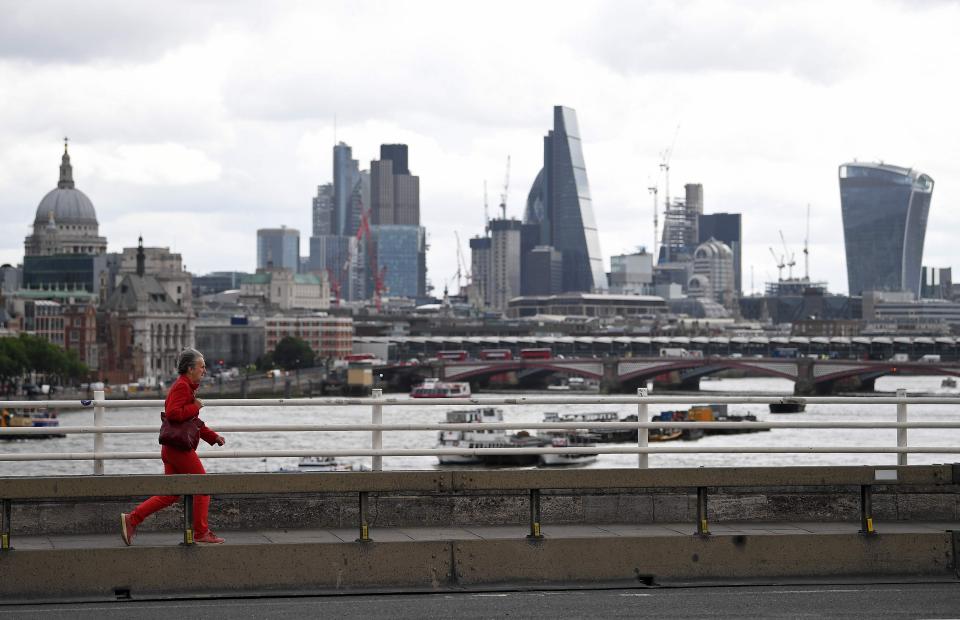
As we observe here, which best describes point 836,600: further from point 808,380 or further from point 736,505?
point 808,380

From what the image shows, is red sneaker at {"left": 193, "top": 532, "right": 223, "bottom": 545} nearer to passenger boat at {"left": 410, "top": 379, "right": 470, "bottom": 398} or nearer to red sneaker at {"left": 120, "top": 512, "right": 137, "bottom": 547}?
red sneaker at {"left": 120, "top": 512, "right": 137, "bottom": 547}

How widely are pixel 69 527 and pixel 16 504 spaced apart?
18.3 inches

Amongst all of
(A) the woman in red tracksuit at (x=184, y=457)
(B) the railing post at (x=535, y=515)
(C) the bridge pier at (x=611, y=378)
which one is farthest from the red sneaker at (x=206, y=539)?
(C) the bridge pier at (x=611, y=378)

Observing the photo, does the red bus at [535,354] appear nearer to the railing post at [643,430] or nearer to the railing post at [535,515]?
the railing post at [643,430]

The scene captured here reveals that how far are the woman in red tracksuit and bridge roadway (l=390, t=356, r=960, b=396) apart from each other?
11657cm

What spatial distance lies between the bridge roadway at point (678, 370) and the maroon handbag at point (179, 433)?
11673cm

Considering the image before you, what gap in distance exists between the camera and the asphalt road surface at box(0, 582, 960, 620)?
11852 millimetres

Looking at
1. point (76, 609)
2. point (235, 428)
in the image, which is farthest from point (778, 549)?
point (76, 609)

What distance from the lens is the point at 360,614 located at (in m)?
11.9

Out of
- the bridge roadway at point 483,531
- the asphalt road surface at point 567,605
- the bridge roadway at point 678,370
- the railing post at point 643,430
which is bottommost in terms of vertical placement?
the bridge roadway at point 678,370

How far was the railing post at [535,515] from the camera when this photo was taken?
1314 centimetres

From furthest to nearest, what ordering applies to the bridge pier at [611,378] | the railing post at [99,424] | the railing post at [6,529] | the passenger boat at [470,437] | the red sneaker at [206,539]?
the bridge pier at [611,378], the passenger boat at [470,437], the railing post at [99,424], the red sneaker at [206,539], the railing post at [6,529]

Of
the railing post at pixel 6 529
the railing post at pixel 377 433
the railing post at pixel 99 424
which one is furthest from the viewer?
the railing post at pixel 377 433

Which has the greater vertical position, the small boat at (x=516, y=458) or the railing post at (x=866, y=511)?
the railing post at (x=866, y=511)
